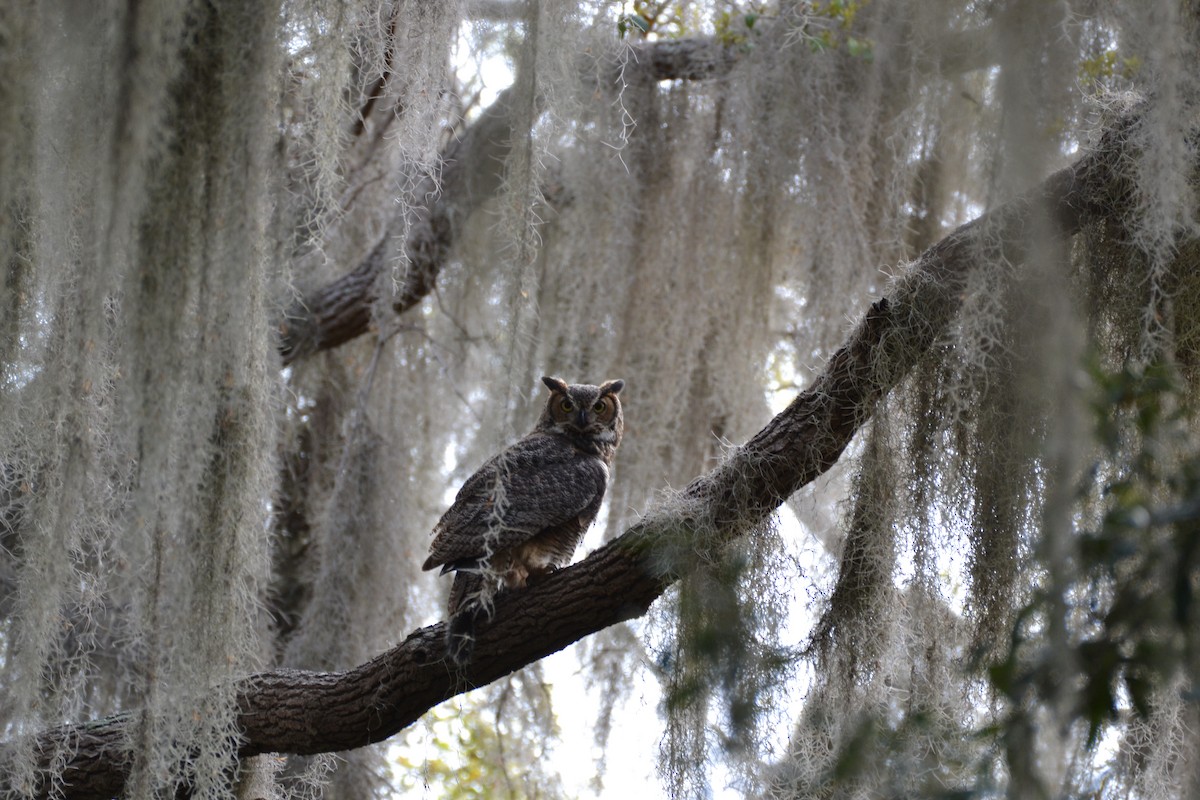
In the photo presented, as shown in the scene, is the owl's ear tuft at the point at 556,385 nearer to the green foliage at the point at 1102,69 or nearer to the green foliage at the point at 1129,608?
the green foliage at the point at 1102,69

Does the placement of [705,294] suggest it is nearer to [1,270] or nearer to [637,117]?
[637,117]

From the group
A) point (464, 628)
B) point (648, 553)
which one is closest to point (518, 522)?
point (464, 628)

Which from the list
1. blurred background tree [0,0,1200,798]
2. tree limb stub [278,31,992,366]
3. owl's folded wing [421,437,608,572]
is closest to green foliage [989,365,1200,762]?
blurred background tree [0,0,1200,798]

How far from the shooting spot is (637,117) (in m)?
6.01

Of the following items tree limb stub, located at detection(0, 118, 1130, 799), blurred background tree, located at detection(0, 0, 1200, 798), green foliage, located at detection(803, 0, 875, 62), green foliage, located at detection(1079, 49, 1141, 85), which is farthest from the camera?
green foliage, located at detection(803, 0, 875, 62)

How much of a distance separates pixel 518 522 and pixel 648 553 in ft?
2.13

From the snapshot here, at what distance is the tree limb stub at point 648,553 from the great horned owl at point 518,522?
0.40 ft

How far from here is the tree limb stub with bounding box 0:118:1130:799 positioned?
293 centimetres

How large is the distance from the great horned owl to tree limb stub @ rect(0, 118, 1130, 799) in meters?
0.12

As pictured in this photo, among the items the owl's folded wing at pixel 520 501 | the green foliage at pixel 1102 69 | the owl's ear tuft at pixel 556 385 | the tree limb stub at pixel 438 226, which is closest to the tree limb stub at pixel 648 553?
the owl's folded wing at pixel 520 501

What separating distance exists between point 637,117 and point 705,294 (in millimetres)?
1077

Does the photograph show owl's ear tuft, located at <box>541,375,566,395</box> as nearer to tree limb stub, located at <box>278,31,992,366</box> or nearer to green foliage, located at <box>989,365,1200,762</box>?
tree limb stub, located at <box>278,31,992,366</box>

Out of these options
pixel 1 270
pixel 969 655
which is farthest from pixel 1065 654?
pixel 1 270

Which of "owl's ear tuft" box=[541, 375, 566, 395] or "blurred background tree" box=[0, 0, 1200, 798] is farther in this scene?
"owl's ear tuft" box=[541, 375, 566, 395]
